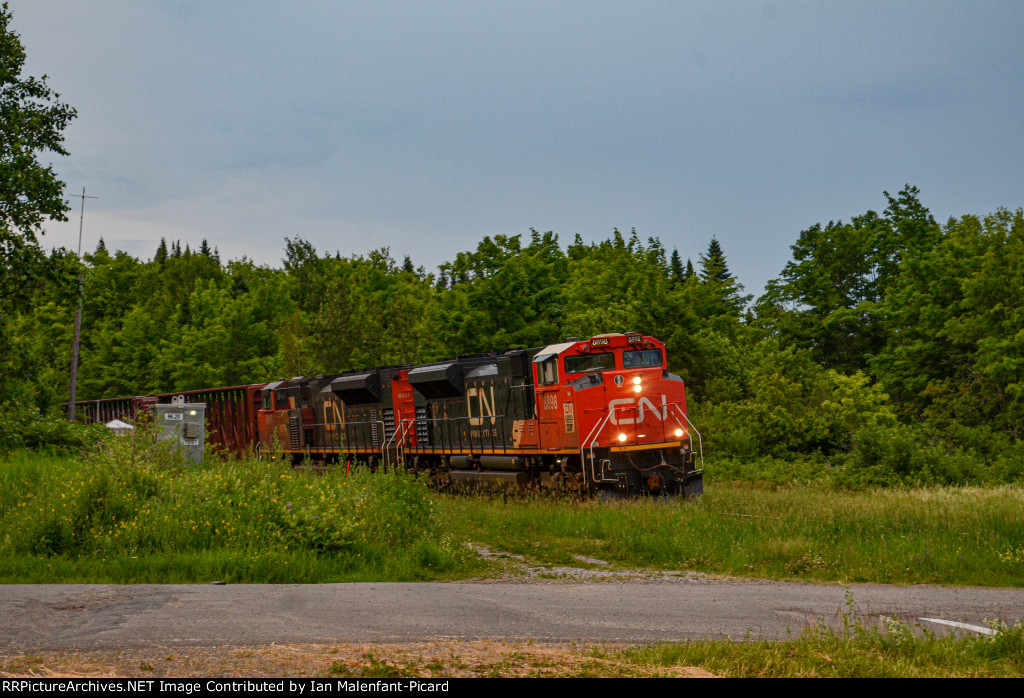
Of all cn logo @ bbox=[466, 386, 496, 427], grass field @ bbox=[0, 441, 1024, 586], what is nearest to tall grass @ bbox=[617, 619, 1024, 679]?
grass field @ bbox=[0, 441, 1024, 586]

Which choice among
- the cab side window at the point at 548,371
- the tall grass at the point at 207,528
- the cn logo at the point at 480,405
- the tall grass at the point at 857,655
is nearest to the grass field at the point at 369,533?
the tall grass at the point at 207,528

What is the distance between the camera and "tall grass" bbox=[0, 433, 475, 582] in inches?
460

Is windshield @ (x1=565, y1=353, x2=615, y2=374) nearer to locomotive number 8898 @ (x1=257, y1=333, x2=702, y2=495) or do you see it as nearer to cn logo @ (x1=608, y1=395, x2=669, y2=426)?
locomotive number 8898 @ (x1=257, y1=333, x2=702, y2=495)

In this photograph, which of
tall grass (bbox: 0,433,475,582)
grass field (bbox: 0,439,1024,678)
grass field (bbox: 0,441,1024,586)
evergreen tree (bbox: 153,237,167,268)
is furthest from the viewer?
evergreen tree (bbox: 153,237,167,268)

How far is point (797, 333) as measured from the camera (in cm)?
5703

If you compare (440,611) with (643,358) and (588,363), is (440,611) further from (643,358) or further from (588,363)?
(643,358)

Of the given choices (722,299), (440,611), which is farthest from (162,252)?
(440,611)

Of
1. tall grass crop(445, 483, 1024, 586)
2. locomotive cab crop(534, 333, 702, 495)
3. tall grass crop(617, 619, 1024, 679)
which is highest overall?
locomotive cab crop(534, 333, 702, 495)

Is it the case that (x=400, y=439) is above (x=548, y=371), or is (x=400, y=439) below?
below

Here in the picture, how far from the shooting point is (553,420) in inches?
858

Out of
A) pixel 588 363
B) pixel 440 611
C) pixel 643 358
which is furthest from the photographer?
pixel 643 358

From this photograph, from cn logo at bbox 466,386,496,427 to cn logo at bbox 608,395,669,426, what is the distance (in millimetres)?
3979

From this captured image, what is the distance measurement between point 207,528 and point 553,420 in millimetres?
10342
